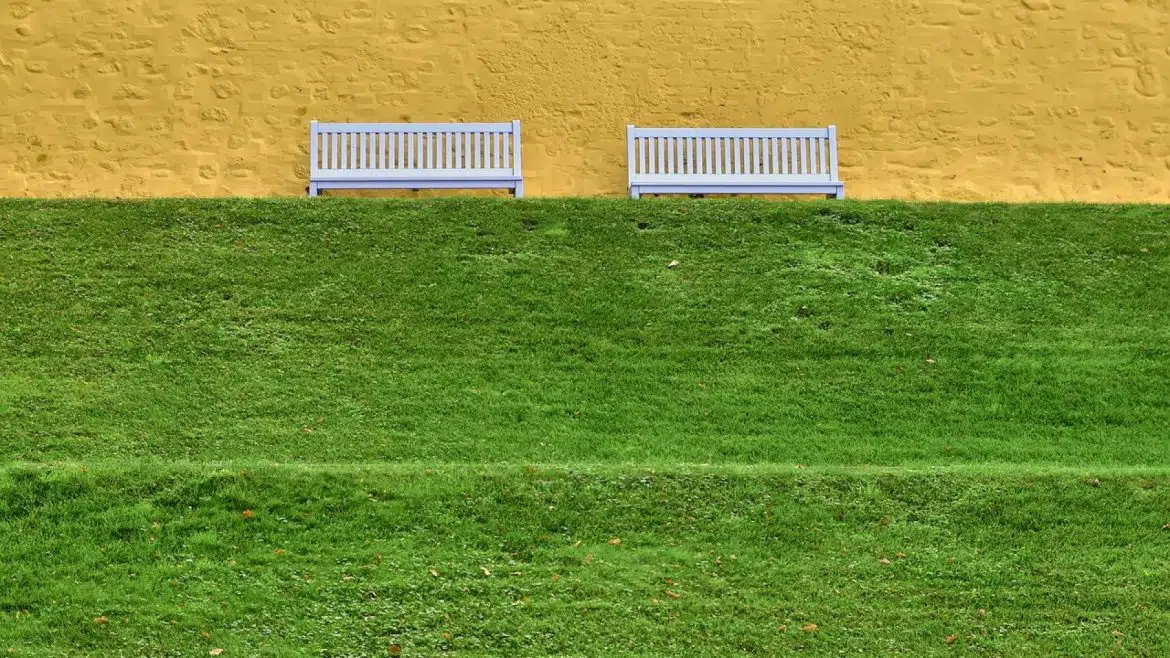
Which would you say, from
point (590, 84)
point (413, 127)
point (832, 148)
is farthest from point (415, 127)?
point (832, 148)

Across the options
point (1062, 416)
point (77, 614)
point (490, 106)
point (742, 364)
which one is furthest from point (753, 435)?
point (490, 106)

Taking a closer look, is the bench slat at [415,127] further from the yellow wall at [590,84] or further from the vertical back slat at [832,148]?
the vertical back slat at [832,148]

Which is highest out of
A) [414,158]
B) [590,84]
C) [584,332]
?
[590,84]

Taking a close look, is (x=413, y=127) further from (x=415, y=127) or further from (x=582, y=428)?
(x=582, y=428)

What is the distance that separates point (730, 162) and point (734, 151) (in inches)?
3.8

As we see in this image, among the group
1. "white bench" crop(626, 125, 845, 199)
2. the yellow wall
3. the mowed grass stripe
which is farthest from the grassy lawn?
the yellow wall

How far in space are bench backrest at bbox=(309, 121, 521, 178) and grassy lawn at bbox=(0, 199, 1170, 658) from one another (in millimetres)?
743

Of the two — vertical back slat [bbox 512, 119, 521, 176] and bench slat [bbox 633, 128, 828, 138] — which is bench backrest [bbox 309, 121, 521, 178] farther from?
bench slat [bbox 633, 128, 828, 138]

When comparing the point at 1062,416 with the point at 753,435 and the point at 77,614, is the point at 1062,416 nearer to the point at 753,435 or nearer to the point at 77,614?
the point at 753,435

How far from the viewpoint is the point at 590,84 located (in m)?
10.4

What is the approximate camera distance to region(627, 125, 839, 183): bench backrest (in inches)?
372

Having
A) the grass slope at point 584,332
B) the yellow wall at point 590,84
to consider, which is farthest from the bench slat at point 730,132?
the grass slope at point 584,332

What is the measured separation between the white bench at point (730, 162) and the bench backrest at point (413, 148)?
0.98m

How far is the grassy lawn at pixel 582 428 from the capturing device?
4.93m
